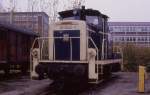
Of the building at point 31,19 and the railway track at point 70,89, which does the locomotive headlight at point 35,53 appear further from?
the building at point 31,19

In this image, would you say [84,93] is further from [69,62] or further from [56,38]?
[56,38]

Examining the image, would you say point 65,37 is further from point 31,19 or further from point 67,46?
point 31,19

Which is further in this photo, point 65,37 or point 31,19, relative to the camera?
point 31,19

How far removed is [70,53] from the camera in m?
15.8

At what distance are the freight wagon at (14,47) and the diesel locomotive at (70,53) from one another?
5.58 m

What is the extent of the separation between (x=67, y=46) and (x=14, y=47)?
8102mm

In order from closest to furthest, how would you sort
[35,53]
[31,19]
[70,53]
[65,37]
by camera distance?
[70,53]
[65,37]
[35,53]
[31,19]

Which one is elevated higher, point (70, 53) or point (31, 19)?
point (31, 19)

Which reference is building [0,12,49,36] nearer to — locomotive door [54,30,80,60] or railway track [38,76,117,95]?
railway track [38,76,117,95]

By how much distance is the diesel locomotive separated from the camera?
14.9 metres

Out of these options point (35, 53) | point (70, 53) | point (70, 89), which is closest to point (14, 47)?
point (35, 53)

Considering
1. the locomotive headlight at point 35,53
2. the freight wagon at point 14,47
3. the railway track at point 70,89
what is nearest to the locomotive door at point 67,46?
the locomotive headlight at point 35,53

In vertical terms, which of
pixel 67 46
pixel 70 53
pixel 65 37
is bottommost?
pixel 70 53

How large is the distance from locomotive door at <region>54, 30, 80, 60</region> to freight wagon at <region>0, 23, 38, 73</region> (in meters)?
5.96
